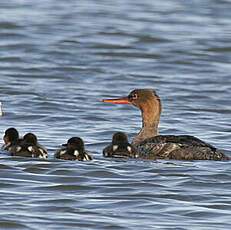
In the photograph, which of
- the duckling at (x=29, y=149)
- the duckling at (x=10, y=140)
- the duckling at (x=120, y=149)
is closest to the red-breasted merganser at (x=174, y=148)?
the duckling at (x=120, y=149)

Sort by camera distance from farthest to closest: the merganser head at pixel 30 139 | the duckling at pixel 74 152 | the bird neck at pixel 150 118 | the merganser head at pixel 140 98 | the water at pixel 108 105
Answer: the merganser head at pixel 140 98 < the bird neck at pixel 150 118 < the merganser head at pixel 30 139 < the duckling at pixel 74 152 < the water at pixel 108 105

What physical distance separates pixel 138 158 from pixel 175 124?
2.74 m

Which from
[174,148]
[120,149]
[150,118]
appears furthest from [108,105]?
[120,149]

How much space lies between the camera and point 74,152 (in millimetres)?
10672

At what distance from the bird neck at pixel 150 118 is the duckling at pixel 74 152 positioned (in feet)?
4.56

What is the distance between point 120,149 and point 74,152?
0.50m

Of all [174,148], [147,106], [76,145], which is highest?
[147,106]

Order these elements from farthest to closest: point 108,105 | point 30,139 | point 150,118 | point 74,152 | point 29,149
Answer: point 108,105
point 150,118
point 30,139
point 29,149
point 74,152

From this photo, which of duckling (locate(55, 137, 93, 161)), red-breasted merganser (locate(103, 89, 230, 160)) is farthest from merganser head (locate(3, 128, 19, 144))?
red-breasted merganser (locate(103, 89, 230, 160))

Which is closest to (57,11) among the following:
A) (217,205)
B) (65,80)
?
(65,80)

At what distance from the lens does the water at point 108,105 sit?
8906mm

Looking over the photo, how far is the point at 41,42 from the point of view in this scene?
20.8 meters

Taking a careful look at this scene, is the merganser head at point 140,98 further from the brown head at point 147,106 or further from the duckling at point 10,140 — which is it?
the duckling at point 10,140

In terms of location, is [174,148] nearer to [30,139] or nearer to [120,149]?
[120,149]
